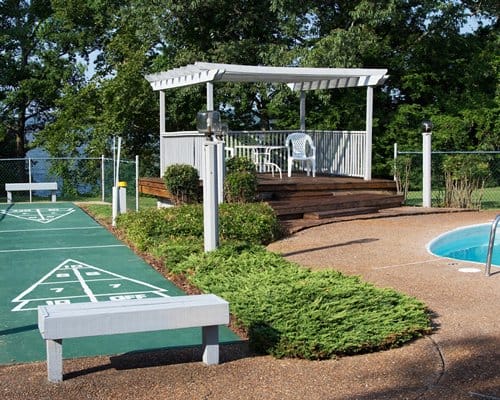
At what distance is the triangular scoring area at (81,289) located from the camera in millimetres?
8695

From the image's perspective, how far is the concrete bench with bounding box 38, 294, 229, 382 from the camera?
5.53 m

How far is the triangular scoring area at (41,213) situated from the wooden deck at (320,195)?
239 centimetres

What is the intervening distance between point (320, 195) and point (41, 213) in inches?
293

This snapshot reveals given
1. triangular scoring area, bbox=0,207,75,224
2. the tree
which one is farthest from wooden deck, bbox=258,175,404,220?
the tree

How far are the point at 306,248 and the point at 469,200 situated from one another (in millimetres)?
7642

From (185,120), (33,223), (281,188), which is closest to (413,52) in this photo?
(185,120)

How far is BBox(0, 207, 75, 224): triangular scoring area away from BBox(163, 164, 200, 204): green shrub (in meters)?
3.47

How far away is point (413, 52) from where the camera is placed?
26.9 m

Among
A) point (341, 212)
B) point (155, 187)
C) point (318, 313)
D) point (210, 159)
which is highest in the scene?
point (210, 159)

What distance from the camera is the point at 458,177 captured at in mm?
17625

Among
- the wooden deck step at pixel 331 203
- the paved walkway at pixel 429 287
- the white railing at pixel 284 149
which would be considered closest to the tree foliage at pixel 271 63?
the white railing at pixel 284 149

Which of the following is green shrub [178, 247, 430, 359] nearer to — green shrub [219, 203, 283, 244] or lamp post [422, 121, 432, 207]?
green shrub [219, 203, 283, 244]

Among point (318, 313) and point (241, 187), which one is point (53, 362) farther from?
point (241, 187)

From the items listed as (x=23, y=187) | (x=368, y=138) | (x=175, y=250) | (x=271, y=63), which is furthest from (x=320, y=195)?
(x=23, y=187)
